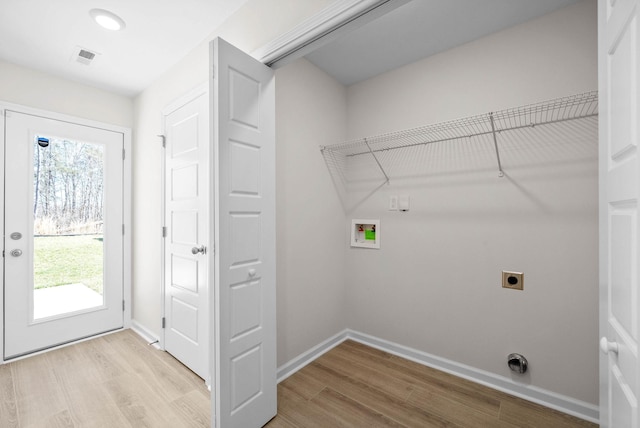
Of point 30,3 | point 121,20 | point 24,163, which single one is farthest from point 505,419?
point 24,163

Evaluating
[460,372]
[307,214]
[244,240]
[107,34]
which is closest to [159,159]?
[107,34]

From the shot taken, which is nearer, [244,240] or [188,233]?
[244,240]

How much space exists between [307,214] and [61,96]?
2.49 m

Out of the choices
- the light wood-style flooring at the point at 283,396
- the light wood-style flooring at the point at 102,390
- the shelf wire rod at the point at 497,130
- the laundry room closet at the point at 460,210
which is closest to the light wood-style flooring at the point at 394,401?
the light wood-style flooring at the point at 283,396

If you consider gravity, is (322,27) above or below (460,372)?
above

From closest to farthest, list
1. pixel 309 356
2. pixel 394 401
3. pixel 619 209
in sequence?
Answer: pixel 619 209
pixel 394 401
pixel 309 356

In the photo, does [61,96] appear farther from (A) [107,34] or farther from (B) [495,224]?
(B) [495,224]

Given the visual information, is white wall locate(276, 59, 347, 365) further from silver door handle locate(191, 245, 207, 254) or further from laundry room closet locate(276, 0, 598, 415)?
silver door handle locate(191, 245, 207, 254)

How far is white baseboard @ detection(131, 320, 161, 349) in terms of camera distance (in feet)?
8.55

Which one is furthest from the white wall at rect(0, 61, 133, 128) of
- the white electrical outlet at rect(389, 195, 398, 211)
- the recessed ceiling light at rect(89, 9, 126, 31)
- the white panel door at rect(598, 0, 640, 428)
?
the white panel door at rect(598, 0, 640, 428)

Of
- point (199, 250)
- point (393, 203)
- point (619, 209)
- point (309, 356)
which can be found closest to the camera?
point (619, 209)

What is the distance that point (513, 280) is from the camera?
1906 millimetres

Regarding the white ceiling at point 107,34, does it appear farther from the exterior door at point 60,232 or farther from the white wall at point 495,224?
the white wall at point 495,224

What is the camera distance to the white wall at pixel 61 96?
7.56ft
